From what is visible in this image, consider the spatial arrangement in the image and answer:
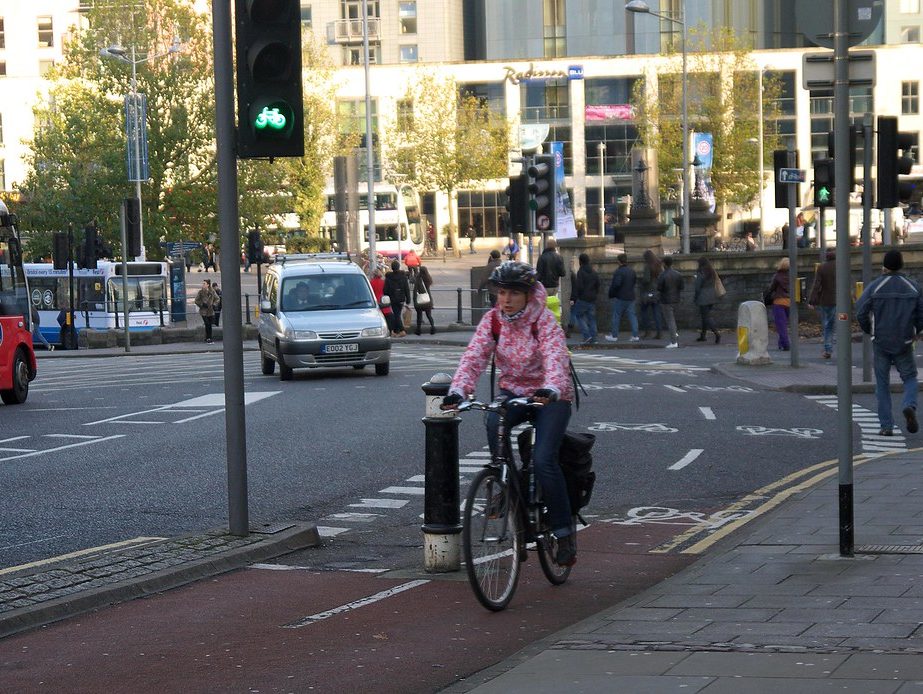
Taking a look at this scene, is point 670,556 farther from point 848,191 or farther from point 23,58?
point 23,58

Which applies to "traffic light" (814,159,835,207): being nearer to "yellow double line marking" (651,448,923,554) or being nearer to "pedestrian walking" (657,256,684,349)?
"yellow double line marking" (651,448,923,554)

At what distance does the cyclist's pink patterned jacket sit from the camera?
25.1 ft

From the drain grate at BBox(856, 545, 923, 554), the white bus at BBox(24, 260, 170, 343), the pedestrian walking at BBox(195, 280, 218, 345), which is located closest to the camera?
the drain grate at BBox(856, 545, 923, 554)

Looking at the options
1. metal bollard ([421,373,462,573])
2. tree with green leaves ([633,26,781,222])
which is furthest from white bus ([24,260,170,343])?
metal bollard ([421,373,462,573])

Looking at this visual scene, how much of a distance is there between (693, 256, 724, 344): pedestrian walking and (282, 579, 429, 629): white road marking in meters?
23.1

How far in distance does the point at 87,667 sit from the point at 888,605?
3.49m

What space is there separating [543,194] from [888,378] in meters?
12.0

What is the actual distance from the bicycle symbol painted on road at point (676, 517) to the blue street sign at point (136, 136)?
39418 mm

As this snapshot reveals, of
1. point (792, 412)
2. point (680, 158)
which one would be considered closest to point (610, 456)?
point (792, 412)

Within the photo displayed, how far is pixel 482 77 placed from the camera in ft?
293

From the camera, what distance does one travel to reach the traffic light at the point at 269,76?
8945 mm

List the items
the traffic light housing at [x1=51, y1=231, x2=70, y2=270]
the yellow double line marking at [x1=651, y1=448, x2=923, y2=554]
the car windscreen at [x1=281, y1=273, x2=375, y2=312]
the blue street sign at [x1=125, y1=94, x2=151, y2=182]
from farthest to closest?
the blue street sign at [x1=125, y1=94, x2=151, y2=182]
the traffic light housing at [x1=51, y1=231, x2=70, y2=270]
the car windscreen at [x1=281, y1=273, x2=375, y2=312]
the yellow double line marking at [x1=651, y1=448, x2=923, y2=554]

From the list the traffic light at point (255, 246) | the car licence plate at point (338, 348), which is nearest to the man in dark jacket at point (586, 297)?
the car licence plate at point (338, 348)

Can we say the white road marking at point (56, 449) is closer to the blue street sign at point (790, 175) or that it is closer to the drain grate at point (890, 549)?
the drain grate at point (890, 549)
